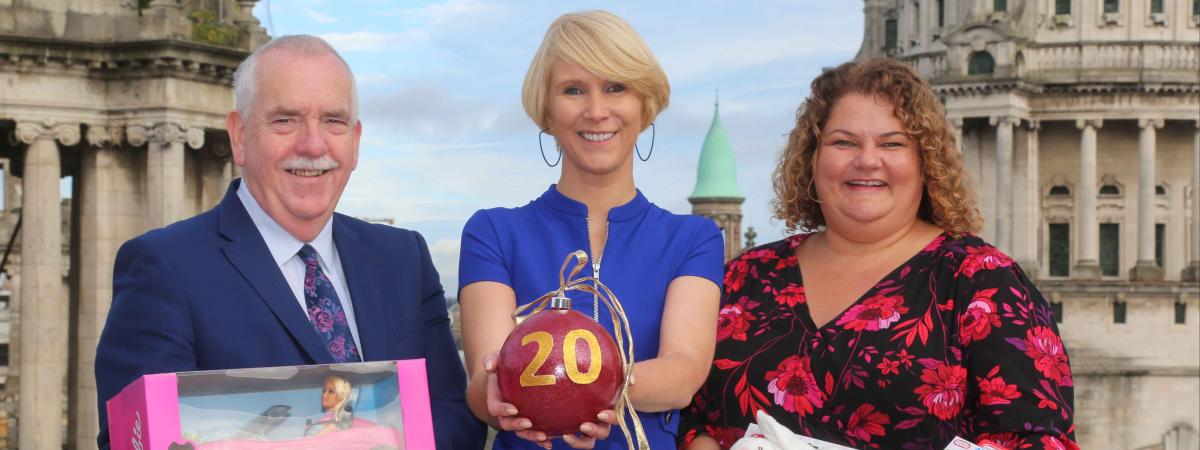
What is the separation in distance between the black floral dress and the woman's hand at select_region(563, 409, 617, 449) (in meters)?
1.24

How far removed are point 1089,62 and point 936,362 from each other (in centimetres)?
6025

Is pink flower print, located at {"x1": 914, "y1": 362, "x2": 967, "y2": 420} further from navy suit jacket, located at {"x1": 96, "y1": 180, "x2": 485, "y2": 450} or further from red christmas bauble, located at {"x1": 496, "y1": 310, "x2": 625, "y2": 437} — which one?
navy suit jacket, located at {"x1": 96, "y1": 180, "x2": 485, "y2": 450}

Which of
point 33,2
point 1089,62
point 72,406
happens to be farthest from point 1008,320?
point 1089,62

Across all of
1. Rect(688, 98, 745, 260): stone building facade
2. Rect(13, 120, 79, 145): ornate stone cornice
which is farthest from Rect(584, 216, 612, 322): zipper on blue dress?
Rect(688, 98, 745, 260): stone building facade

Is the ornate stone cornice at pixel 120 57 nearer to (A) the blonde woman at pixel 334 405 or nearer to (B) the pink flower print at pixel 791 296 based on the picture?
(B) the pink flower print at pixel 791 296

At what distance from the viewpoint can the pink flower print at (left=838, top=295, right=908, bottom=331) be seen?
18.7 ft

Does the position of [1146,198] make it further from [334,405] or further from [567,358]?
[334,405]

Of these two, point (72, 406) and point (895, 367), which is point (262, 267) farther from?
point (72, 406)

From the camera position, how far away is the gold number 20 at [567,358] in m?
4.46

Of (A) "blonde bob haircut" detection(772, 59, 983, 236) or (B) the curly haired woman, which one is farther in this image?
(A) "blonde bob haircut" detection(772, 59, 983, 236)

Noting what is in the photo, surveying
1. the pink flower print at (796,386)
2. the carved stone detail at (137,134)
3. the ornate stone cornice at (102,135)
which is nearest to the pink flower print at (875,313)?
the pink flower print at (796,386)

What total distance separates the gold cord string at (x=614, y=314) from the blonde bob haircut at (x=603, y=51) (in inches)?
25.7

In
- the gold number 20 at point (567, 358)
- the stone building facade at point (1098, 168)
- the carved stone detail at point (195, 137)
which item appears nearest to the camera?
the gold number 20 at point (567, 358)

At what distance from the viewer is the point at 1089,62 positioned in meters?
62.2
